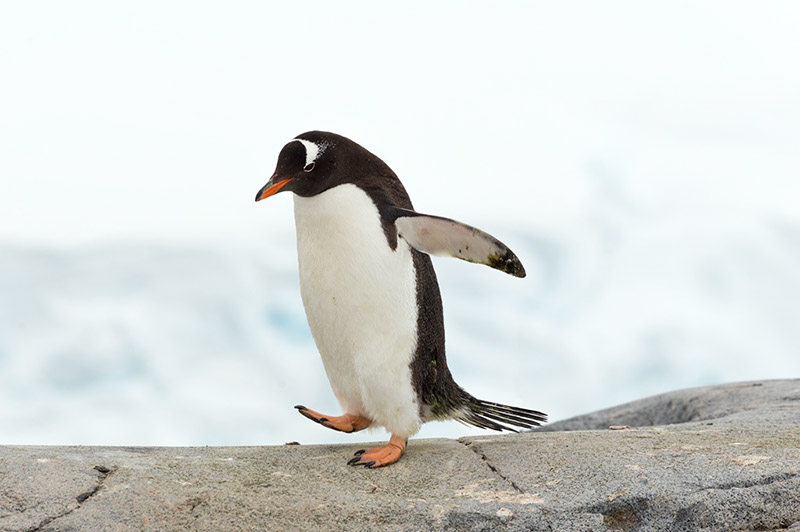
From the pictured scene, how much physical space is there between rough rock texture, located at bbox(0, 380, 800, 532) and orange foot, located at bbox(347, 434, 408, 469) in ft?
0.21

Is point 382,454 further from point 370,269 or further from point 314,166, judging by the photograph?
point 314,166

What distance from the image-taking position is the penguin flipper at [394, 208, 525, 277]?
11.5ft

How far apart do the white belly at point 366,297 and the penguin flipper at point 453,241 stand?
0.09 meters

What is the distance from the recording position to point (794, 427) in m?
4.30

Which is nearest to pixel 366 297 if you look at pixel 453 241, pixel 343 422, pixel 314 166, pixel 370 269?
pixel 370 269

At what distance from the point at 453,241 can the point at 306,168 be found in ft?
2.40

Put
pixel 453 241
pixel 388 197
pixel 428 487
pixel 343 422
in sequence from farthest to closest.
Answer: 1. pixel 343 422
2. pixel 388 197
3. pixel 453 241
4. pixel 428 487

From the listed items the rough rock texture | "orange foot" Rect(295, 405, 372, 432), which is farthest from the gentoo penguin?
the rough rock texture

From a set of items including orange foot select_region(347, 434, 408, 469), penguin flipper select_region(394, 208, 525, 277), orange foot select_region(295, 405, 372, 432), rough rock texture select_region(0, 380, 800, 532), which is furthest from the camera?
orange foot select_region(295, 405, 372, 432)

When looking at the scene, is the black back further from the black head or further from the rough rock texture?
the rough rock texture

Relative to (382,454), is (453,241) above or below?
above

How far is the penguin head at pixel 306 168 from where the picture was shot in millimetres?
3672

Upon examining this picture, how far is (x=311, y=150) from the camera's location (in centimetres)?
369

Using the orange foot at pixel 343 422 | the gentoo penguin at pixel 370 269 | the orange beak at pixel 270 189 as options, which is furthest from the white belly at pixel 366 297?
the orange foot at pixel 343 422
